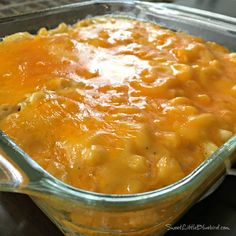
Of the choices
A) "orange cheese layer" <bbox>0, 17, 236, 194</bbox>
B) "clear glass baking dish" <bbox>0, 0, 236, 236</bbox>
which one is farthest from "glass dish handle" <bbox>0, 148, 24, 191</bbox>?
"orange cheese layer" <bbox>0, 17, 236, 194</bbox>

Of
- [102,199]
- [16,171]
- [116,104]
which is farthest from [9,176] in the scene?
[116,104]

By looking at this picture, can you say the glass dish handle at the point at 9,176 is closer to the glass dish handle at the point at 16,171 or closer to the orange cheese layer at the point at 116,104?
Answer: the glass dish handle at the point at 16,171

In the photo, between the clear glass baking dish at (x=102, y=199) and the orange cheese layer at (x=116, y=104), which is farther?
the orange cheese layer at (x=116, y=104)

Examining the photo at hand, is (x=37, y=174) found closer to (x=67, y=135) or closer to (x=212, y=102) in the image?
(x=67, y=135)

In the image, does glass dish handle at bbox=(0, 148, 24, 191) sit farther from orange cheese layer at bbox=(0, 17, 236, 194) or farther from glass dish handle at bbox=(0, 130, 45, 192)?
orange cheese layer at bbox=(0, 17, 236, 194)

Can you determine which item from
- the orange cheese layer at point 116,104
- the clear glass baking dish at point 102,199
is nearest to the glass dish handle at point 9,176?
the clear glass baking dish at point 102,199

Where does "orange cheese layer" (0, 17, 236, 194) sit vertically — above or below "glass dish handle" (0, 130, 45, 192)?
below

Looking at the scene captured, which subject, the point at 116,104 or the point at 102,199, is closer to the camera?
the point at 102,199

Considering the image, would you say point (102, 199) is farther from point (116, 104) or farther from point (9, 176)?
point (116, 104)

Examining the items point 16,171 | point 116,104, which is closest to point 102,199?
point 16,171

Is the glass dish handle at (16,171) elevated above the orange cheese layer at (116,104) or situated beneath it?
elevated above
